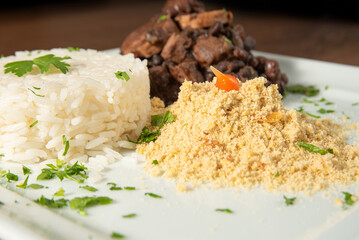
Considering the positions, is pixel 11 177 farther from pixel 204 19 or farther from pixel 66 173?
pixel 204 19

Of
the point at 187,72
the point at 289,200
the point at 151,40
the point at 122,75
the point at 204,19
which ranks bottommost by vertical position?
the point at 289,200

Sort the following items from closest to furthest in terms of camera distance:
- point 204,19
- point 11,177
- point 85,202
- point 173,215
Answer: point 173,215, point 85,202, point 11,177, point 204,19

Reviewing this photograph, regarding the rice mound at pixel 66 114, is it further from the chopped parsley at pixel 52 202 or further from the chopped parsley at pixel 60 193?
the chopped parsley at pixel 52 202

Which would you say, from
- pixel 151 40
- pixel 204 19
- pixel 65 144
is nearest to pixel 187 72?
pixel 151 40

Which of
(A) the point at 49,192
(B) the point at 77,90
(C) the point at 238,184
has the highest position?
(B) the point at 77,90

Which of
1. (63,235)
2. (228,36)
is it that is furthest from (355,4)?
(63,235)

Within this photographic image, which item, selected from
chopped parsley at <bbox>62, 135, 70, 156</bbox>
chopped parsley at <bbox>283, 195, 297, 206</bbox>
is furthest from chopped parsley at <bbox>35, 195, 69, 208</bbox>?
chopped parsley at <bbox>283, 195, 297, 206</bbox>

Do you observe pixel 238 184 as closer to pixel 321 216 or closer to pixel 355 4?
pixel 321 216
